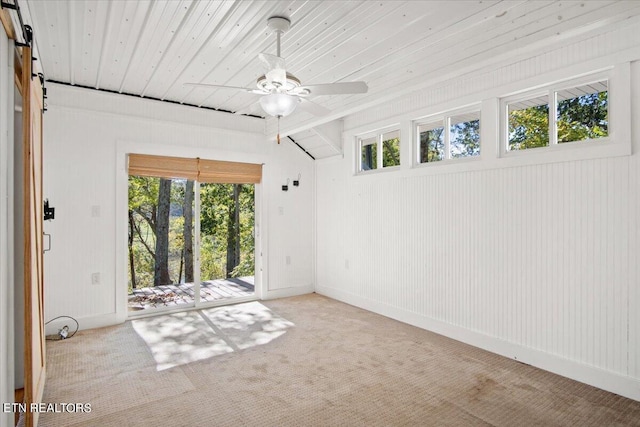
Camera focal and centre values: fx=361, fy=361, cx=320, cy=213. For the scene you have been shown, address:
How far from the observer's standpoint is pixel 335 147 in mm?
5648

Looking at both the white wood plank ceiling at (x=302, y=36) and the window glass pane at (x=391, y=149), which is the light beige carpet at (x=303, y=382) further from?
the white wood plank ceiling at (x=302, y=36)

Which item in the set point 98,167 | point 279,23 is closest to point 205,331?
point 98,167

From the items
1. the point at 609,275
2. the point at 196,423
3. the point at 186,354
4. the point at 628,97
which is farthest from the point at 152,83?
the point at 609,275

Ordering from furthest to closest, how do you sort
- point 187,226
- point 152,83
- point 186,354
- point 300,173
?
point 300,173 → point 187,226 → point 152,83 → point 186,354

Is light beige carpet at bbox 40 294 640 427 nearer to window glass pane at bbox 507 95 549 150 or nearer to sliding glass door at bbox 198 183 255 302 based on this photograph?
sliding glass door at bbox 198 183 255 302

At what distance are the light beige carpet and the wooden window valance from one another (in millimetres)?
2048

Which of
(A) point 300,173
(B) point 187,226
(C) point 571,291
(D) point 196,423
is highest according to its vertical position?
(A) point 300,173

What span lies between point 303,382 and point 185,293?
3024 millimetres

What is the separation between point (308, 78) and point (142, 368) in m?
3.27

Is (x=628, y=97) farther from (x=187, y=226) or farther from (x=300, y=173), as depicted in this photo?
(x=187, y=226)

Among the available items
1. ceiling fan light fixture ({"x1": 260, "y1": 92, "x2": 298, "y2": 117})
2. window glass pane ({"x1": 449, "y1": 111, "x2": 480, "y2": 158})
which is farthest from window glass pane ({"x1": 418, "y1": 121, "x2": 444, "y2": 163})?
ceiling fan light fixture ({"x1": 260, "y1": 92, "x2": 298, "y2": 117})

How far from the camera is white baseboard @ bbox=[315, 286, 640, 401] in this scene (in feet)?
9.23

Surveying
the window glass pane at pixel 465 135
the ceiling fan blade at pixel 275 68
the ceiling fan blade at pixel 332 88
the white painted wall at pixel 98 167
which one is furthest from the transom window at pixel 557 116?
the white painted wall at pixel 98 167

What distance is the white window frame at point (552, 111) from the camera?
294cm
